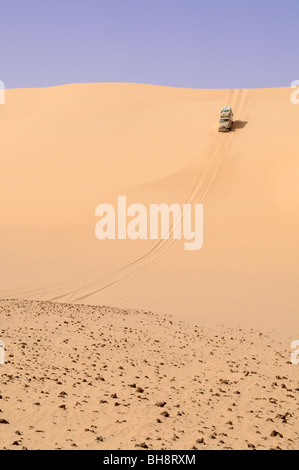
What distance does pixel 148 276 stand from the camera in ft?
43.7

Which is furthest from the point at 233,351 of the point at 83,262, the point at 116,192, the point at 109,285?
the point at 116,192

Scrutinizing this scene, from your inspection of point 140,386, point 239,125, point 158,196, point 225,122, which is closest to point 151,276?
point 140,386

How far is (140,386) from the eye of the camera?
585 centimetres

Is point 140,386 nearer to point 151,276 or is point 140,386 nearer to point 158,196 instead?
point 151,276

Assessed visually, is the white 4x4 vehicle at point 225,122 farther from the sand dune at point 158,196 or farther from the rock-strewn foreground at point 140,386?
the rock-strewn foreground at point 140,386

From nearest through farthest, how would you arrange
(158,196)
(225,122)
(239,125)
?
(158,196) < (225,122) < (239,125)

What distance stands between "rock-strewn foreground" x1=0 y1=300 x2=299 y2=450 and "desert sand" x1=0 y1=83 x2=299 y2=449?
0.08 feet

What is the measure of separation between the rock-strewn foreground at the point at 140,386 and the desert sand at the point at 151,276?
1.0 inches

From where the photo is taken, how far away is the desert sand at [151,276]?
515 cm

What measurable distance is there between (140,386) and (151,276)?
750cm

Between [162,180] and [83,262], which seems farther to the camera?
[162,180]

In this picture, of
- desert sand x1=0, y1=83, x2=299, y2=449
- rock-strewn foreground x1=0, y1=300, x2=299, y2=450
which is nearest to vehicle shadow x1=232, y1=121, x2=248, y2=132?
desert sand x1=0, y1=83, x2=299, y2=449

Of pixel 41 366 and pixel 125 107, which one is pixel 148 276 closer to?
pixel 41 366
